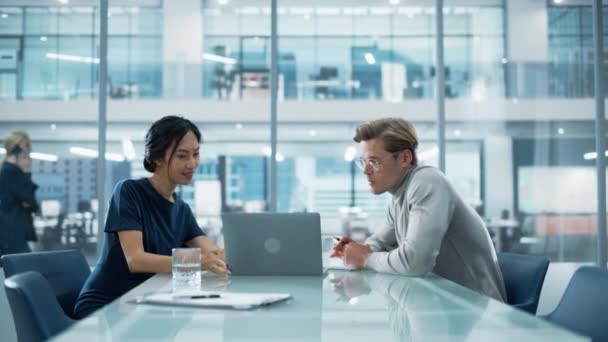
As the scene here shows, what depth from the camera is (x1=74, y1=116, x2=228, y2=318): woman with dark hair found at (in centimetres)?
246

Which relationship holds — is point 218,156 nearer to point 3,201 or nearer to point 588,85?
point 3,201

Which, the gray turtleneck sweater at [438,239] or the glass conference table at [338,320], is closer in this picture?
the glass conference table at [338,320]

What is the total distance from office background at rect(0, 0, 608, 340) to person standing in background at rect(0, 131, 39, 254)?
229 mm

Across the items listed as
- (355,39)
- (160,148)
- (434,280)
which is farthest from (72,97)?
(434,280)

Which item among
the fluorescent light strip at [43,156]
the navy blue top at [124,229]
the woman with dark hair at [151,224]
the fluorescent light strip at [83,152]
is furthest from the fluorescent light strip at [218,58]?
the navy blue top at [124,229]

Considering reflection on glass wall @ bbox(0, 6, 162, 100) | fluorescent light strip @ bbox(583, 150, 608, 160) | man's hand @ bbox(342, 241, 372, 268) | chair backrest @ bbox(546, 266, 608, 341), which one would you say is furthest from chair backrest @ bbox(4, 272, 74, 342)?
fluorescent light strip @ bbox(583, 150, 608, 160)

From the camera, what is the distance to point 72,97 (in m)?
4.81

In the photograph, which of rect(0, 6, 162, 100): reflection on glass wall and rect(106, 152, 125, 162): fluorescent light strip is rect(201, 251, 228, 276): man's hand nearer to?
rect(106, 152, 125, 162): fluorescent light strip

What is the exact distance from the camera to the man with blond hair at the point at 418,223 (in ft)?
7.88

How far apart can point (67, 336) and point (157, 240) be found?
57.9 inches

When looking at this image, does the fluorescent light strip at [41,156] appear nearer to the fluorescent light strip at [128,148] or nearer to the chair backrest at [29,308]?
the fluorescent light strip at [128,148]

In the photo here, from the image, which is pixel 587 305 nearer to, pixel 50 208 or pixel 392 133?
pixel 392 133

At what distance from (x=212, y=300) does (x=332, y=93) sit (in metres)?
3.62

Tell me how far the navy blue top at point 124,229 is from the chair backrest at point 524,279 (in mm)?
1326
